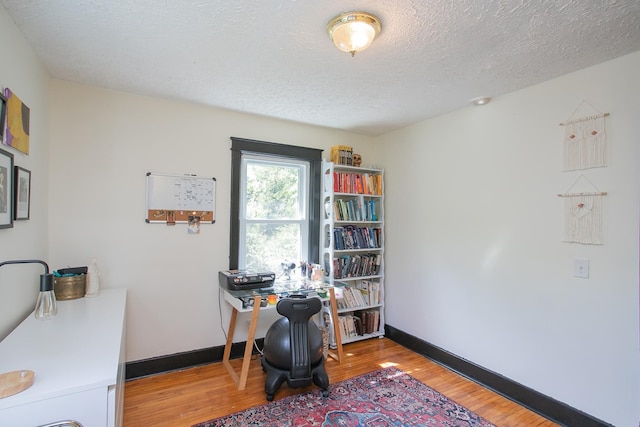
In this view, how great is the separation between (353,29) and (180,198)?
199 centimetres

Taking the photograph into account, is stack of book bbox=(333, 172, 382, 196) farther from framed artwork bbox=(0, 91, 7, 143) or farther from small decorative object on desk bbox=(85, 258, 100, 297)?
framed artwork bbox=(0, 91, 7, 143)

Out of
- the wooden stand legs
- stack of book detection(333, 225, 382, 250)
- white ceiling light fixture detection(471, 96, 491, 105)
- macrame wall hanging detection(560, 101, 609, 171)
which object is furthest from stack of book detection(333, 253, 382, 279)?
macrame wall hanging detection(560, 101, 609, 171)

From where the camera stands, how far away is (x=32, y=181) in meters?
1.97

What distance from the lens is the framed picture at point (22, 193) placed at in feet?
5.44

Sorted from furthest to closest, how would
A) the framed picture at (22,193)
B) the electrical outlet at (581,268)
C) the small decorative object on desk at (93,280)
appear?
1. the small decorative object on desk at (93,280)
2. the electrical outlet at (581,268)
3. the framed picture at (22,193)

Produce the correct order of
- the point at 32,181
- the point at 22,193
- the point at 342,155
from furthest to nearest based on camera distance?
the point at 342,155
the point at 32,181
the point at 22,193

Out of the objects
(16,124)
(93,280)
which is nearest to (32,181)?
(16,124)

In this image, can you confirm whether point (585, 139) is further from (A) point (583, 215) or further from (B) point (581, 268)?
(B) point (581, 268)

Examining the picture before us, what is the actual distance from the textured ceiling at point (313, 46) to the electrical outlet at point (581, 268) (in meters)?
1.26

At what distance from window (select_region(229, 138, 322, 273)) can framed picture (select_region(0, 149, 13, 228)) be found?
161 cm

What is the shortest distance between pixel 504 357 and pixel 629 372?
29.8 inches

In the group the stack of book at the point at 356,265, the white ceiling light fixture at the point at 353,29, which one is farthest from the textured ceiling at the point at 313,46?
the stack of book at the point at 356,265

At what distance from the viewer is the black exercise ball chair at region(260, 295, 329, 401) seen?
2.33 meters

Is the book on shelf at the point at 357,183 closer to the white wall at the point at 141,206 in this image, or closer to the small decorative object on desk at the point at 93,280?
the white wall at the point at 141,206
